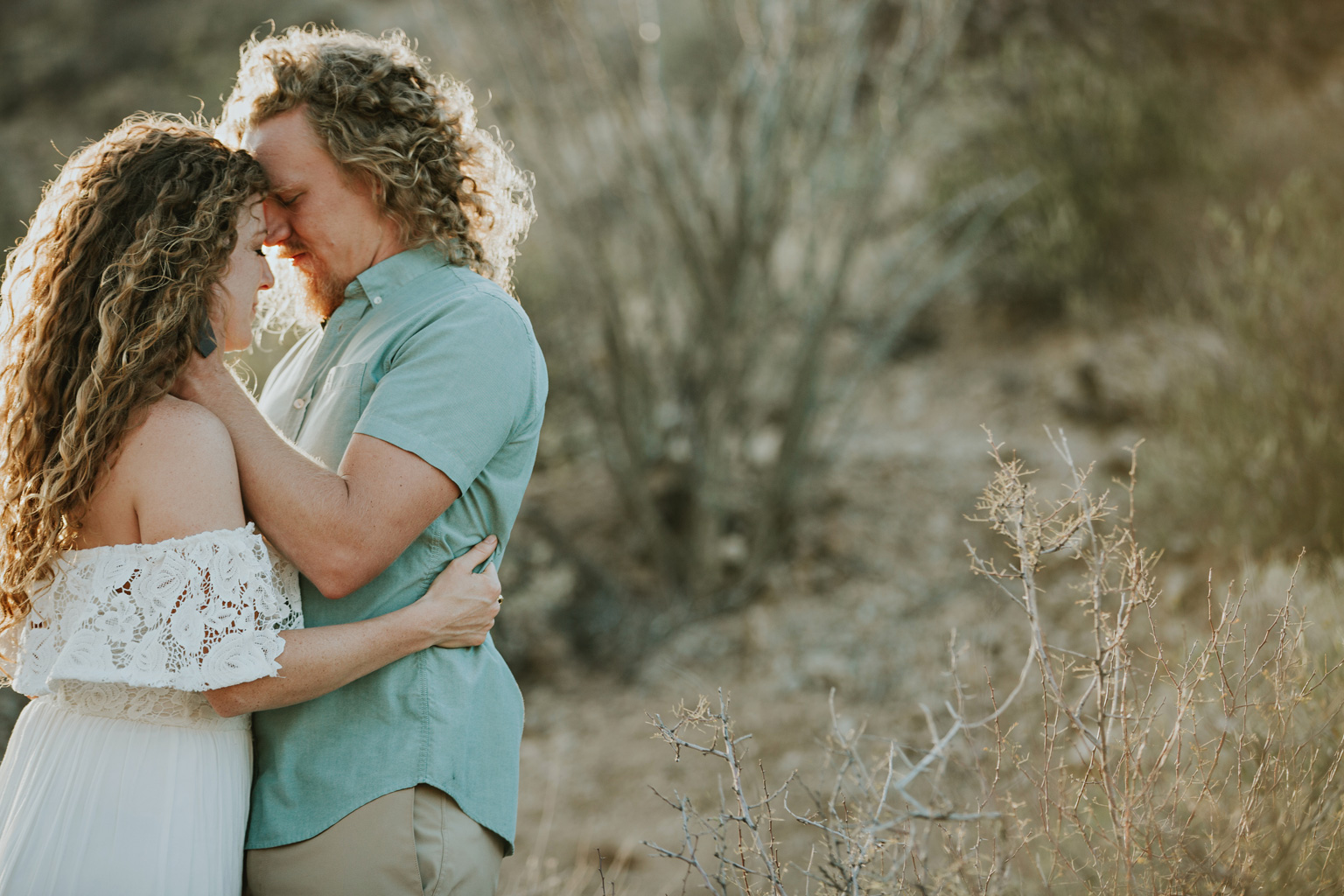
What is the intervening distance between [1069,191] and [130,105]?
980 centimetres

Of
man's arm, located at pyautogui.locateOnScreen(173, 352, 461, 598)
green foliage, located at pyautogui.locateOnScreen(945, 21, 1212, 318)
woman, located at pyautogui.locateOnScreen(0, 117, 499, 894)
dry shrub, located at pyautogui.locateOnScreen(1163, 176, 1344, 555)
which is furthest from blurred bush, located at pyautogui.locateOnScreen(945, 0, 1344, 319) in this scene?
woman, located at pyautogui.locateOnScreen(0, 117, 499, 894)

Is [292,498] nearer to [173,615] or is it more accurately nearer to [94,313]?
[173,615]

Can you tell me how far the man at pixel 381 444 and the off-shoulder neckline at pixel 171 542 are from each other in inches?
1.5

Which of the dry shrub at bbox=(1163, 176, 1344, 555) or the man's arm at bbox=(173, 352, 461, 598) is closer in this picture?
the man's arm at bbox=(173, 352, 461, 598)

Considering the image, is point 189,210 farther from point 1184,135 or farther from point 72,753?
point 1184,135

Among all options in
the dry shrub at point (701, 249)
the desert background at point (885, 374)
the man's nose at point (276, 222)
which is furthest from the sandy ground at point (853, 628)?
the man's nose at point (276, 222)

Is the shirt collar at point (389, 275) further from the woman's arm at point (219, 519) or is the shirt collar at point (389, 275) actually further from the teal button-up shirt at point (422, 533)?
the woman's arm at point (219, 519)

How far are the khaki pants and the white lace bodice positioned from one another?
1.08 ft

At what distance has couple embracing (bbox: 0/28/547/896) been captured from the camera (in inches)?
60.8

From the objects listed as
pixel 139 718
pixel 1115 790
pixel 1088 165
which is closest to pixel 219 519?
pixel 139 718

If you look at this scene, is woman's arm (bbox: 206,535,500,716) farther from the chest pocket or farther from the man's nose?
the man's nose

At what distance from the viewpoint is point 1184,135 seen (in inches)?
274

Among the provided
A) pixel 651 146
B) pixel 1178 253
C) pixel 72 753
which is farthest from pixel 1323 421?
pixel 72 753

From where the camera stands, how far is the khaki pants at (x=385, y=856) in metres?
1.63
